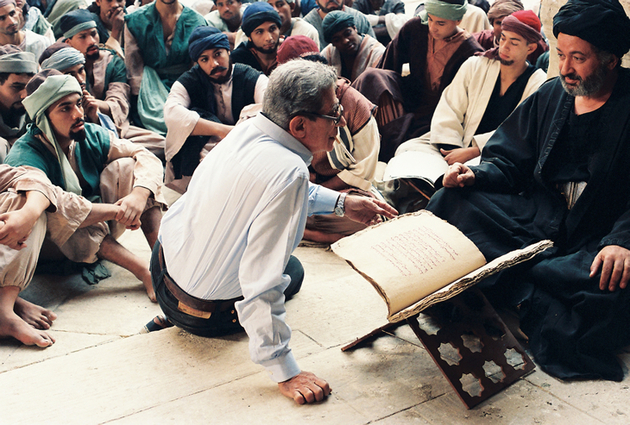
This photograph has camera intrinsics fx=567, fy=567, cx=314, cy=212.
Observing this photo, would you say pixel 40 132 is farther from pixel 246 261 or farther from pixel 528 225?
pixel 528 225

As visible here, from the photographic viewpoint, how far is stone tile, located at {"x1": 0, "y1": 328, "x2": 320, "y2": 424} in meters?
1.99

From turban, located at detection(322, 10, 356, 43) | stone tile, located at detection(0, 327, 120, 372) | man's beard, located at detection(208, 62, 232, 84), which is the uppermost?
turban, located at detection(322, 10, 356, 43)

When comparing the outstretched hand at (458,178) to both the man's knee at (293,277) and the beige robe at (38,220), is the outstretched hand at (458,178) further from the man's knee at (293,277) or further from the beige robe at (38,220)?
the beige robe at (38,220)

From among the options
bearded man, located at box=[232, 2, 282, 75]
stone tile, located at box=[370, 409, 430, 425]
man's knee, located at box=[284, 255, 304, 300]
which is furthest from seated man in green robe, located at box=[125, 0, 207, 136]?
stone tile, located at box=[370, 409, 430, 425]

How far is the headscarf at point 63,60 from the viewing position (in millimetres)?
4305

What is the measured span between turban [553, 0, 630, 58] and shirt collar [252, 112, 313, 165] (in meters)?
1.34

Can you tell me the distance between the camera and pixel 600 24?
2.39 metres

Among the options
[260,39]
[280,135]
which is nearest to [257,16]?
[260,39]

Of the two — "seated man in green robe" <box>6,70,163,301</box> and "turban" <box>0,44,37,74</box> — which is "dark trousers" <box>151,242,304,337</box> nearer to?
"seated man in green robe" <box>6,70,163,301</box>

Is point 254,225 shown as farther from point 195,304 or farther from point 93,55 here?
point 93,55

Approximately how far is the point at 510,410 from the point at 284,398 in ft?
2.50

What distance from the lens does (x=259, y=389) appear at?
2033 millimetres

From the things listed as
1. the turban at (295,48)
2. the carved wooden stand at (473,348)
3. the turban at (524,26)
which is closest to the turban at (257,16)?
the turban at (295,48)

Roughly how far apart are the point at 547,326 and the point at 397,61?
3334mm
